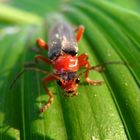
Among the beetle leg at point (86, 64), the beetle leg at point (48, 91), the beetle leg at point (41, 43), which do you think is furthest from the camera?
the beetle leg at point (41, 43)

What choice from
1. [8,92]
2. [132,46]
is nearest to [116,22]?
[132,46]

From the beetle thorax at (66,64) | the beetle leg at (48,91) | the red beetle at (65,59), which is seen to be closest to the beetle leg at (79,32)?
the red beetle at (65,59)

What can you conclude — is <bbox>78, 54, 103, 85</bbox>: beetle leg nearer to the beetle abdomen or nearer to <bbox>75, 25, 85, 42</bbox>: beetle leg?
the beetle abdomen

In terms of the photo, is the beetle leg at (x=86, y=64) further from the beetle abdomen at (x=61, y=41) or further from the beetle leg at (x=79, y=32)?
the beetle leg at (x=79, y=32)

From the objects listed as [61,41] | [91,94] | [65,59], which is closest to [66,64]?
[65,59]

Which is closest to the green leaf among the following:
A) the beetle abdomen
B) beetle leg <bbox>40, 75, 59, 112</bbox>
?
beetle leg <bbox>40, 75, 59, 112</bbox>

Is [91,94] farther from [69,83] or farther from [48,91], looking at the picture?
[48,91]

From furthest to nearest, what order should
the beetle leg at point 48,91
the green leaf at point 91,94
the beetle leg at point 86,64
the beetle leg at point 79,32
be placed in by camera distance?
the beetle leg at point 79,32 < the beetle leg at point 86,64 < the beetle leg at point 48,91 < the green leaf at point 91,94
